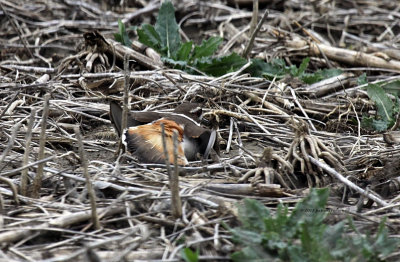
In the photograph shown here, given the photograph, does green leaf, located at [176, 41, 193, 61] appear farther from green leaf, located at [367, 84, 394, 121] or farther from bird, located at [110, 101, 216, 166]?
green leaf, located at [367, 84, 394, 121]

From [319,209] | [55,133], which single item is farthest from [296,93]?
[319,209]

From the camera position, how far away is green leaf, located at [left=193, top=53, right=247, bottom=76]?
6.25 m

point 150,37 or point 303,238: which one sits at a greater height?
point 150,37

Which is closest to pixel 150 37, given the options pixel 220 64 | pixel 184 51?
pixel 184 51

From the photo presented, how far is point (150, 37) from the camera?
259 inches

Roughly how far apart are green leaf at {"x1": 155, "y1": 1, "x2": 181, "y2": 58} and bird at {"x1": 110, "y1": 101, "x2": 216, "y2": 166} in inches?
61.3

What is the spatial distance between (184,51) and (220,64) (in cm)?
35

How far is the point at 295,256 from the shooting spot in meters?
3.12

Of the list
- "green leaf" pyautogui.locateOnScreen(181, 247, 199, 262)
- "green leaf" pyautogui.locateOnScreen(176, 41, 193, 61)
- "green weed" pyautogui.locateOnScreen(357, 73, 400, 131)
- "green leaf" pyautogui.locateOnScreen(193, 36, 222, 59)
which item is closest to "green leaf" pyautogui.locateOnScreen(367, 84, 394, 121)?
"green weed" pyautogui.locateOnScreen(357, 73, 400, 131)

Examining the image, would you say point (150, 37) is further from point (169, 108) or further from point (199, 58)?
point (169, 108)

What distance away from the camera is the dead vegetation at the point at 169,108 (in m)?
3.47

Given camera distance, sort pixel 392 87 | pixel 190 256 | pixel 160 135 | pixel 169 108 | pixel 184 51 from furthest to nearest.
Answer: pixel 184 51 < pixel 392 87 < pixel 169 108 < pixel 160 135 < pixel 190 256

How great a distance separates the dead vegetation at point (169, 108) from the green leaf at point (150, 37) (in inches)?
3.9

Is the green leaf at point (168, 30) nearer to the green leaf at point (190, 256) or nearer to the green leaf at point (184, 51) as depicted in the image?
the green leaf at point (184, 51)
